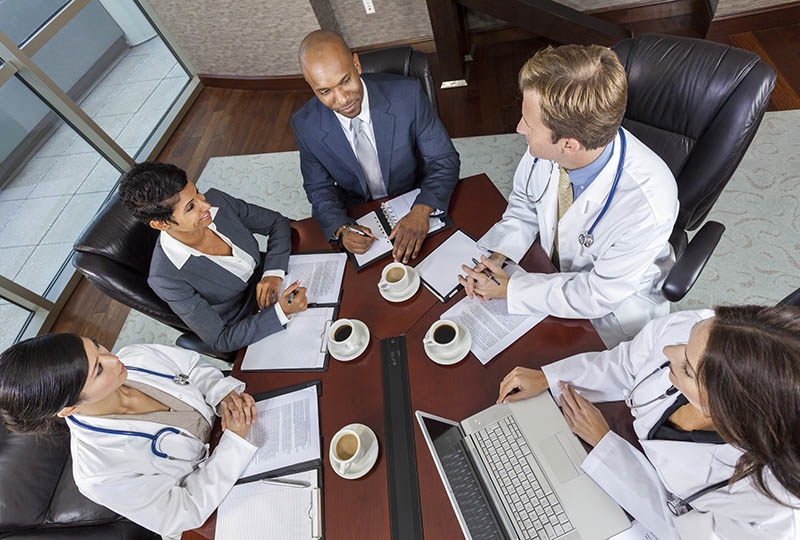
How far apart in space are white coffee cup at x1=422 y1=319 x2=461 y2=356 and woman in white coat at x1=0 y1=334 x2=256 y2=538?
0.56 meters

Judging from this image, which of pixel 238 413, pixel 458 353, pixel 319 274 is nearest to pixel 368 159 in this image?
pixel 319 274

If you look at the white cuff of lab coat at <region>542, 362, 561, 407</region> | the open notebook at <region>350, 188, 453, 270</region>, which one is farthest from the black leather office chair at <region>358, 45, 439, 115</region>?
the white cuff of lab coat at <region>542, 362, 561, 407</region>

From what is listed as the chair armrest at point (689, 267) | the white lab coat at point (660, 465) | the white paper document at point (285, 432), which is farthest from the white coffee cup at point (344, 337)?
the chair armrest at point (689, 267)

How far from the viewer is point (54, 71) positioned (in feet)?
10.6

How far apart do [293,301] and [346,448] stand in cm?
55

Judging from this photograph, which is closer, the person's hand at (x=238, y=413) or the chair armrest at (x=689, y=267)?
the person's hand at (x=238, y=413)

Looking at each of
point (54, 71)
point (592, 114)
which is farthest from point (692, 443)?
point (54, 71)

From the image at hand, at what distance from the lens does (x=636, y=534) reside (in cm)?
96

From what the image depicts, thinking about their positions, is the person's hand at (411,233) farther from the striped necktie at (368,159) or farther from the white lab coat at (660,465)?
the white lab coat at (660,465)

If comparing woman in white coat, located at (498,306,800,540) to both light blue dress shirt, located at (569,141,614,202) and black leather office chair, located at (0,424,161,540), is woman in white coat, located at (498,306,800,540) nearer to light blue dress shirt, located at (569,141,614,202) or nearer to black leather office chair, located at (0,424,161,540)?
light blue dress shirt, located at (569,141,614,202)

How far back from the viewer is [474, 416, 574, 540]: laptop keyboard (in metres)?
0.99

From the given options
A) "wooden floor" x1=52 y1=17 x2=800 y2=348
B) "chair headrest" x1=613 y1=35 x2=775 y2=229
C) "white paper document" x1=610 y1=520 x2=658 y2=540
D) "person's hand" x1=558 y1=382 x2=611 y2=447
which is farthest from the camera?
"wooden floor" x1=52 y1=17 x2=800 y2=348

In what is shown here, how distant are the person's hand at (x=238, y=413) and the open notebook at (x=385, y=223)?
573 mm

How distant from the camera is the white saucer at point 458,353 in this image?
126 cm
